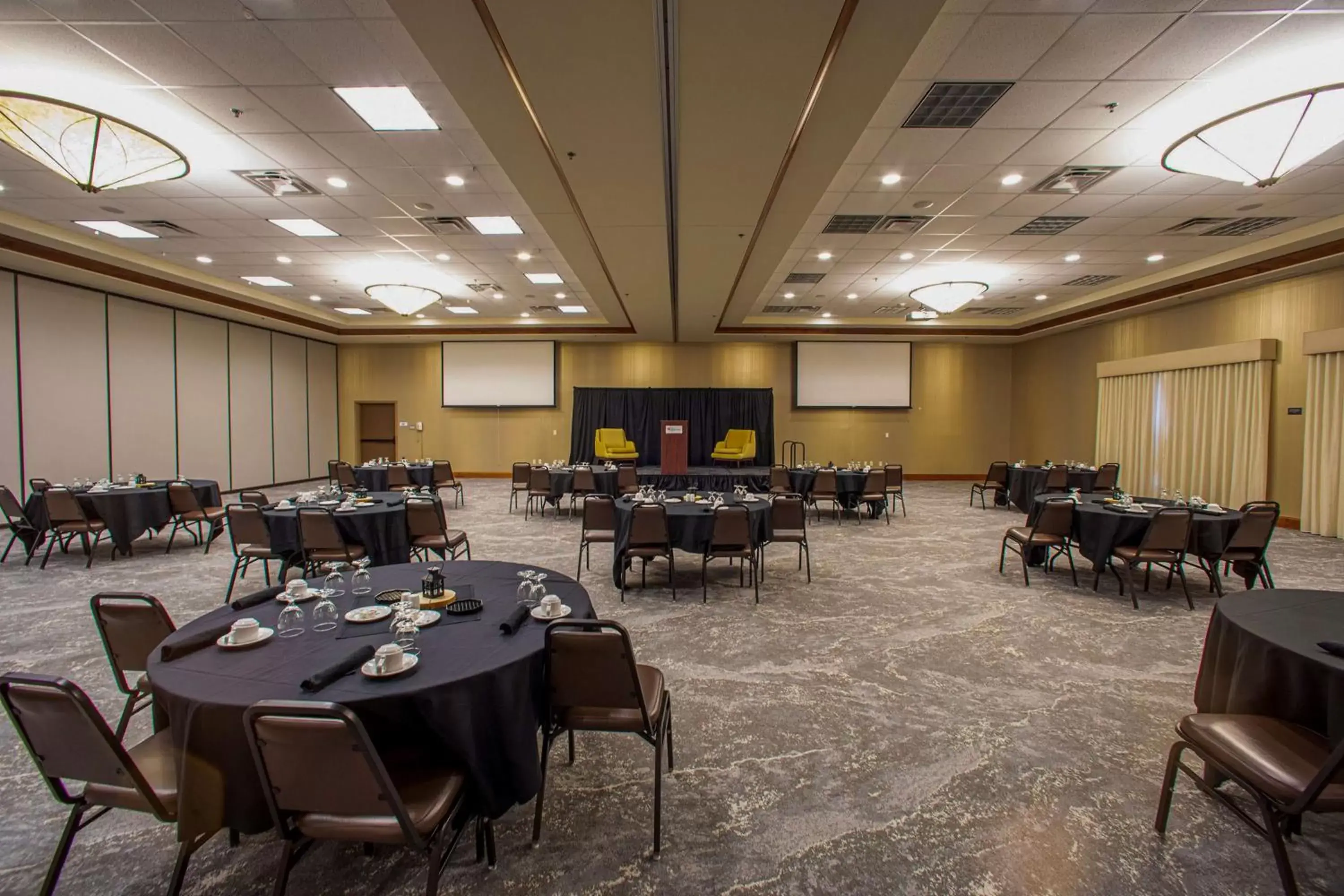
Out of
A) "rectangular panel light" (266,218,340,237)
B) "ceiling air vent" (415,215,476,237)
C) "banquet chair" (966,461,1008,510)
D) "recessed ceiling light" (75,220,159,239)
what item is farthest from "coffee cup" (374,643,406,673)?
"banquet chair" (966,461,1008,510)

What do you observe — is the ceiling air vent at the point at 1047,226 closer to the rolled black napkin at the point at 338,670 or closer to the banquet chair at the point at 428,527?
the banquet chair at the point at 428,527

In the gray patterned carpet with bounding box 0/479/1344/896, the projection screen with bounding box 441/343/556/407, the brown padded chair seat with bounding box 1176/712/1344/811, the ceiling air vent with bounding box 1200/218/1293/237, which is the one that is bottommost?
the gray patterned carpet with bounding box 0/479/1344/896

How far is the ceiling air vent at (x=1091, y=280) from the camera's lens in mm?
10219

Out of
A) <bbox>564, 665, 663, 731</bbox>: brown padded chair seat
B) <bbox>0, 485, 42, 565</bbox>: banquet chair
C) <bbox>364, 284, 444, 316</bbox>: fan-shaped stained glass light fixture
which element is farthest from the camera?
<bbox>364, 284, 444, 316</bbox>: fan-shaped stained glass light fixture

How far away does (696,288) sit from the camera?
372 inches

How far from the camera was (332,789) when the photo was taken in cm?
162

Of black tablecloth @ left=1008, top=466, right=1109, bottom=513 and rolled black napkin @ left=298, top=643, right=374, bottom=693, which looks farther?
black tablecloth @ left=1008, top=466, right=1109, bottom=513

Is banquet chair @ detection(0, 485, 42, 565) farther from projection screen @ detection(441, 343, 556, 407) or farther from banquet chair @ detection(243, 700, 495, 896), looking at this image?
projection screen @ detection(441, 343, 556, 407)

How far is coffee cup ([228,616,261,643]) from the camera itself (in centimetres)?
215

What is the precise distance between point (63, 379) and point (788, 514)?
11645mm

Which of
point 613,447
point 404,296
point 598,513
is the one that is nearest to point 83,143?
point 404,296

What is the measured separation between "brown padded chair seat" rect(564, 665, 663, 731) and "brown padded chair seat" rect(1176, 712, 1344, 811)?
6.70 ft

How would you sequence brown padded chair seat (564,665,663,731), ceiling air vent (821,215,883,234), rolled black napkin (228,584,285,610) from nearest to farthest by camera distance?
brown padded chair seat (564,665,663,731) → rolled black napkin (228,584,285,610) → ceiling air vent (821,215,883,234)

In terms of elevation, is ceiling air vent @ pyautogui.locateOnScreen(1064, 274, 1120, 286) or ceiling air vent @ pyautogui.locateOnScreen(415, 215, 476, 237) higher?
ceiling air vent @ pyautogui.locateOnScreen(1064, 274, 1120, 286)
